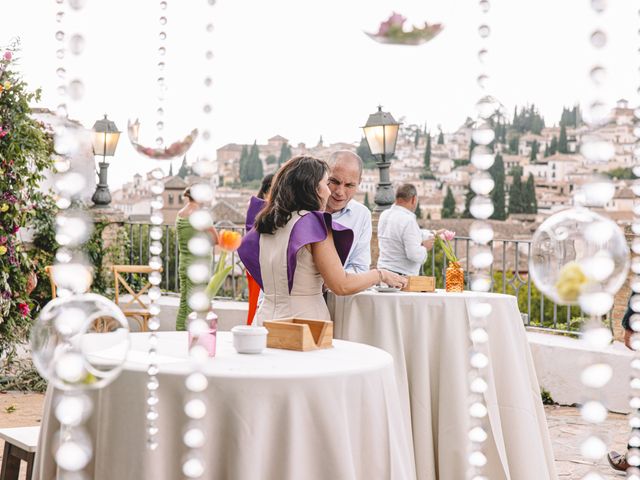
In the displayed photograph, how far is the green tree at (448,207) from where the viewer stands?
26703mm

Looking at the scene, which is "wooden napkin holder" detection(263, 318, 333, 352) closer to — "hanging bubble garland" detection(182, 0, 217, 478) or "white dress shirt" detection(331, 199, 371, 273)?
"white dress shirt" detection(331, 199, 371, 273)

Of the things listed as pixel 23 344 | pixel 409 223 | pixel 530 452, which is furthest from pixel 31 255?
pixel 530 452

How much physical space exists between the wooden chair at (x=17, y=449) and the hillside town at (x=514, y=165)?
96cm

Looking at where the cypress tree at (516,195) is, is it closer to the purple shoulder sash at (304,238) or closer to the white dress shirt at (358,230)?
the white dress shirt at (358,230)

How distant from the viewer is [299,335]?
7.16 feet

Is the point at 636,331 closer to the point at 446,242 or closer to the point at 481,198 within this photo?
the point at 481,198

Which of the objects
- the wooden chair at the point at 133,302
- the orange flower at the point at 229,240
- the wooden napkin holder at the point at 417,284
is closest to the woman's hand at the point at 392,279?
the wooden napkin holder at the point at 417,284

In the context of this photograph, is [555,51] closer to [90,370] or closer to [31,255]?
[90,370]

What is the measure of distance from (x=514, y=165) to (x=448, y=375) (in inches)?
83.7

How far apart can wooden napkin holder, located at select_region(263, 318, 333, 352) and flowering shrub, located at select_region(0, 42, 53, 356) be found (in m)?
3.78

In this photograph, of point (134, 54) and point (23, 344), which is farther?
point (23, 344)

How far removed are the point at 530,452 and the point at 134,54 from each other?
2610 millimetres

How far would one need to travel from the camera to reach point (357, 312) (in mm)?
3164

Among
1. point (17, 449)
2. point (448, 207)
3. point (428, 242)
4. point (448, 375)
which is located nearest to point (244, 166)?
point (448, 207)
